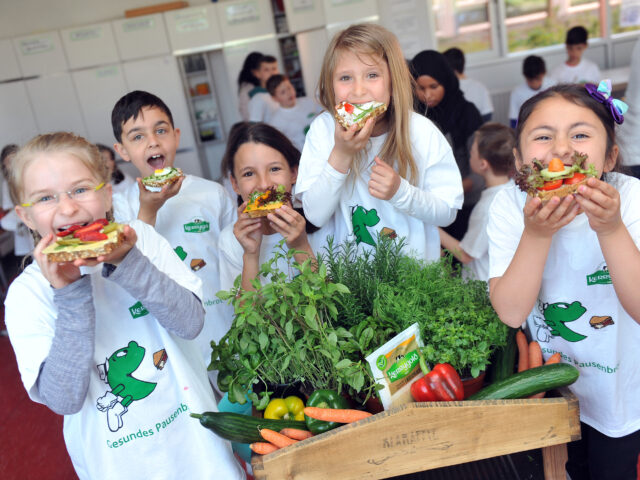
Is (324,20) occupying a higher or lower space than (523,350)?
higher

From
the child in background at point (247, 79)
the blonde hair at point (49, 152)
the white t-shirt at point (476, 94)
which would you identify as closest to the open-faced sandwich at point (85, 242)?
the blonde hair at point (49, 152)

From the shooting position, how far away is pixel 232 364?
153 cm

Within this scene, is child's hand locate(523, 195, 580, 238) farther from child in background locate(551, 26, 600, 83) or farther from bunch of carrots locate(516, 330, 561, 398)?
child in background locate(551, 26, 600, 83)

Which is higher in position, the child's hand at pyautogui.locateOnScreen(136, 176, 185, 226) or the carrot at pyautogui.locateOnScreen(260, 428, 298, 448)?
the child's hand at pyautogui.locateOnScreen(136, 176, 185, 226)

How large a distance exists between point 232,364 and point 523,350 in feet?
2.78

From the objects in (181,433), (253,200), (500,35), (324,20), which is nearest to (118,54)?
(324,20)

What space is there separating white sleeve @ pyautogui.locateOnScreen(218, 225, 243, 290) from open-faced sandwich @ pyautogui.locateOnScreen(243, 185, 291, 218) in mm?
229

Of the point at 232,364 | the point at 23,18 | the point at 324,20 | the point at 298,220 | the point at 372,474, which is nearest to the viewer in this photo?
the point at 372,474

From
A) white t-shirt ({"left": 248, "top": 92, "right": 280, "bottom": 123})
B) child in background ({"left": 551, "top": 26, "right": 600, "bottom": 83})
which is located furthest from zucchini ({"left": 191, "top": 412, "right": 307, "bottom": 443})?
child in background ({"left": 551, "top": 26, "right": 600, "bottom": 83})

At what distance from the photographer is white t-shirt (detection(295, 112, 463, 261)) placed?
1893 mm

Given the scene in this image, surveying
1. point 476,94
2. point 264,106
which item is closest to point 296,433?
point 476,94

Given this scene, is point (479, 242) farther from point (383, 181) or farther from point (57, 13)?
point (57, 13)

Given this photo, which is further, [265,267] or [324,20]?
[324,20]

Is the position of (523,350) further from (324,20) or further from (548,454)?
(324,20)
